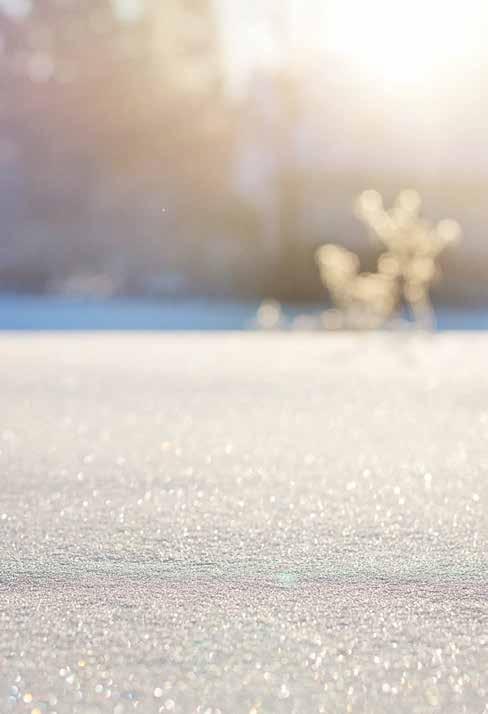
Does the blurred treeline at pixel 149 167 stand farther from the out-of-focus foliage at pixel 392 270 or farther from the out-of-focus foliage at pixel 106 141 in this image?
the out-of-focus foliage at pixel 392 270

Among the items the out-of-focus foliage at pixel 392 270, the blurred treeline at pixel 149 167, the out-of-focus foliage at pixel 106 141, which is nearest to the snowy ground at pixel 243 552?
the out-of-focus foliage at pixel 392 270

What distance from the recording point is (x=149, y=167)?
18.7 metres

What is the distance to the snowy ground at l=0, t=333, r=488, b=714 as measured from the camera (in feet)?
6.47

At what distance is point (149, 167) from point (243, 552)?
16470 millimetres

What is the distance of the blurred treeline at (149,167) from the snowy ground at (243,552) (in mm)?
11493

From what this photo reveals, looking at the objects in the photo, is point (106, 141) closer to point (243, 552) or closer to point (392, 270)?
point (392, 270)

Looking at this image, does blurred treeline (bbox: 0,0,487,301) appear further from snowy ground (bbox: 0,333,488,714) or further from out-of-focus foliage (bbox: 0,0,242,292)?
snowy ground (bbox: 0,333,488,714)

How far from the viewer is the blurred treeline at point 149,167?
57.5 ft

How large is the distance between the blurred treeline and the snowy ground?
11.5m

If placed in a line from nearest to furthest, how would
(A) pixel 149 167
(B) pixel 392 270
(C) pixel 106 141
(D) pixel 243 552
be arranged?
(D) pixel 243 552 < (B) pixel 392 270 < (A) pixel 149 167 < (C) pixel 106 141

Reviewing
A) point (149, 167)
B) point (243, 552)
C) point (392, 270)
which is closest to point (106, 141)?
point (149, 167)

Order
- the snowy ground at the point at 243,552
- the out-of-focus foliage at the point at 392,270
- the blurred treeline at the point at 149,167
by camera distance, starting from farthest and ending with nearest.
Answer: the blurred treeline at the point at 149,167
the out-of-focus foliage at the point at 392,270
the snowy ground at the point at 243,552

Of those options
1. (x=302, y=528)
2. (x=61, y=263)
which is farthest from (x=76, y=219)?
(x=302, y=528)

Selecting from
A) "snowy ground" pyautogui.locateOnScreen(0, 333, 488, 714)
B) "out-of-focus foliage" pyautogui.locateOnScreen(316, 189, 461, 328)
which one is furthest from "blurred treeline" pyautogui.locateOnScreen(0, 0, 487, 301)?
"snowy ground" pyautogui.locateOnScreen(0, 333, 488, 714)
